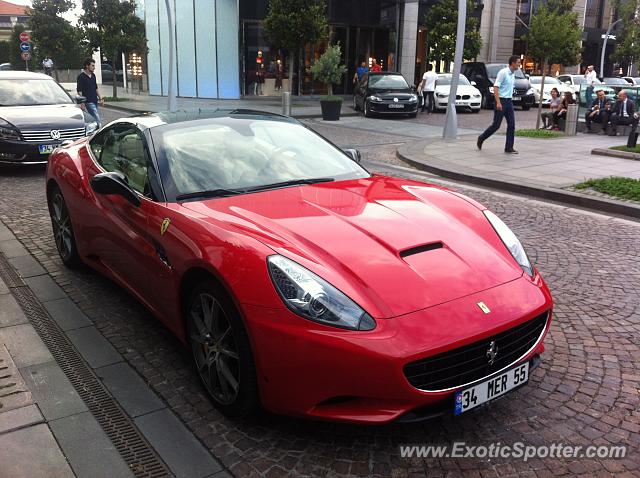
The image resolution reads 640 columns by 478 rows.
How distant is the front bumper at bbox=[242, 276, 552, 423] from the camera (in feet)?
8.25

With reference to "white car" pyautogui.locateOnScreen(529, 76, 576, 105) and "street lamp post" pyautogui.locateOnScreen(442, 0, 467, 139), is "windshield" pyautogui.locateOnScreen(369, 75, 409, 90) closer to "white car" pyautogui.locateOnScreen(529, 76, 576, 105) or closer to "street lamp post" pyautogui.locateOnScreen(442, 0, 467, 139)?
"street lamp post" pyautogui.locateOnScreen(442, 0, 467, 139)

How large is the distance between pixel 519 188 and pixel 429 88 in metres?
14.5

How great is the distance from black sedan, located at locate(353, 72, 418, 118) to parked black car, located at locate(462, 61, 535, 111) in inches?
195

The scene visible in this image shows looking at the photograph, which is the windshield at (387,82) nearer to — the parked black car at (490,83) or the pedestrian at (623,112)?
the parked black car at (490,83)

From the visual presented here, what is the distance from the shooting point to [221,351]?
306 centimetres

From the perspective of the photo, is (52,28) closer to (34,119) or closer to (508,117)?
(34,119)

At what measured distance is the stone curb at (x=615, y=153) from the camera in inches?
470

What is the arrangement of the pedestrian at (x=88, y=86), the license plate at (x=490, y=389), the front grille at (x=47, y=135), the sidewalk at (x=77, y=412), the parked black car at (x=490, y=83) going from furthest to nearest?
the parked black car at (x=490, y=83) < the pedestrian at (x=88, y=86) < the front grille at (x=47, y=135) < the sidewalk at (x=77, y=412) < the license plate at (x=490, y=389)

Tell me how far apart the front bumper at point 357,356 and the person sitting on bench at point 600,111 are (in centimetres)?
1504

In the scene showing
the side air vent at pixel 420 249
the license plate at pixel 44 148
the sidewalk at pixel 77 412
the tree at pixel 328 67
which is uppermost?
the tree at pixel 328 67

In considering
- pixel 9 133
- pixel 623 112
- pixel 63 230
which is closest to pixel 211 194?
pixel 63 230

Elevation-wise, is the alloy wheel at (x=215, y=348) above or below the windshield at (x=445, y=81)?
below

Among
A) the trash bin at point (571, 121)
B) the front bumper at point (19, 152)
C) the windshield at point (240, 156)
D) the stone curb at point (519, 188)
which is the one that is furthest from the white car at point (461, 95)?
the windshield at point (240, 156)

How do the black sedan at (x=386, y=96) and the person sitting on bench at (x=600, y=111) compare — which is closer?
the person sitting on bench at (x=600, y=111)
